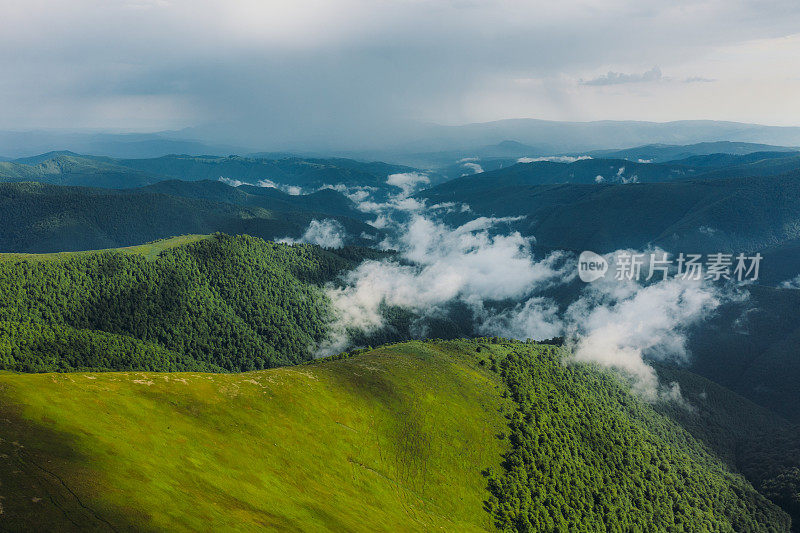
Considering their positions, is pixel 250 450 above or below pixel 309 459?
above

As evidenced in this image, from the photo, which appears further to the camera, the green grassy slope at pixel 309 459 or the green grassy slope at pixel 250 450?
the green grassy slope at pixel 309 459

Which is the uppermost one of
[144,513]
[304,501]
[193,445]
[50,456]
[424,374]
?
[50,456]

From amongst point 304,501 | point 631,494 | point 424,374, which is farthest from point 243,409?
point 631,494

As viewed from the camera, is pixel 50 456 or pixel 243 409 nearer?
pixel 50 456

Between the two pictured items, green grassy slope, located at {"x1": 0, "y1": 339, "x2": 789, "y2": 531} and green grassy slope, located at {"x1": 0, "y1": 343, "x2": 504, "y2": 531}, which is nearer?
green grassy slope, located at {"x1": 0, "y1": 343, "x2": 504, "y2": 531}

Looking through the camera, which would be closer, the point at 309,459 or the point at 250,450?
the point at 250,450

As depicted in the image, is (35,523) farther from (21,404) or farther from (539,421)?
(539,421)

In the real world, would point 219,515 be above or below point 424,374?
above

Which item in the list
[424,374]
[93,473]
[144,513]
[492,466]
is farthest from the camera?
[424,374]
